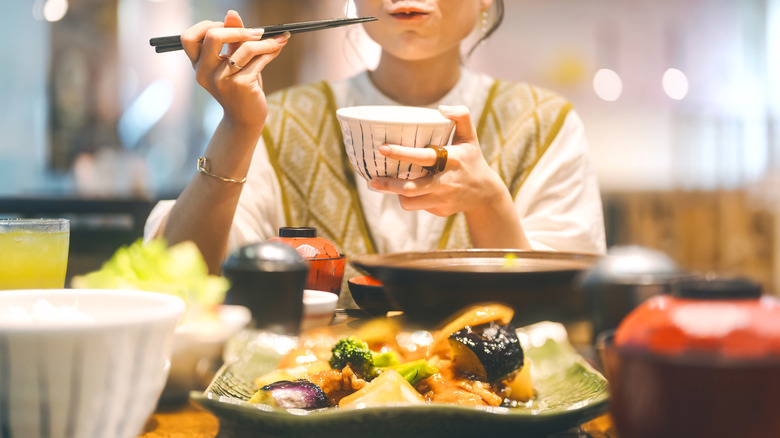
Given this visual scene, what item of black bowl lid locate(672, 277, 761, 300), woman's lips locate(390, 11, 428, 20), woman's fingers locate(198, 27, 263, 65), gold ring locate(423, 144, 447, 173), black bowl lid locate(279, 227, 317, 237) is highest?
woman's lips locate(390, 11, 428, 20)

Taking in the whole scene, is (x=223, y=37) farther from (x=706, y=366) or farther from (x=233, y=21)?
(x=706, y=366)

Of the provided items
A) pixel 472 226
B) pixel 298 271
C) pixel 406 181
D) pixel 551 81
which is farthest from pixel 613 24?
pixel 298 271

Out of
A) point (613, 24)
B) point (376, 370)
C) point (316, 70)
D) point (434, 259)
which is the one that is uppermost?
point (613, 24)

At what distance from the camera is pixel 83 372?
417mm

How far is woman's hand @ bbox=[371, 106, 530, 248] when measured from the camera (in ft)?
2.78

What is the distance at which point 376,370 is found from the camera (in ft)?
2.13

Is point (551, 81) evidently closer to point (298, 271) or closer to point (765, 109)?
point (765, 109)

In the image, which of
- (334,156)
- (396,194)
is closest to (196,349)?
(396,194)

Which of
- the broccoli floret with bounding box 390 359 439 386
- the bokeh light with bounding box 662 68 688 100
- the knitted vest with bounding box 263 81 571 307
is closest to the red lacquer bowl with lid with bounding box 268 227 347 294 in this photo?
the broccoli floret with bounding box 390 359 439 386

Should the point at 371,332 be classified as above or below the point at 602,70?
below

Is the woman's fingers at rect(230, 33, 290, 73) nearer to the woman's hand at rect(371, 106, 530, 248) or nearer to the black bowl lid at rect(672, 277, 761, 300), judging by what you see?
the woman's hand at rect(371, 106, 530, 248)

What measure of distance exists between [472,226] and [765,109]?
16.3 feet

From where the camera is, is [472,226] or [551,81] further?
[551,81]

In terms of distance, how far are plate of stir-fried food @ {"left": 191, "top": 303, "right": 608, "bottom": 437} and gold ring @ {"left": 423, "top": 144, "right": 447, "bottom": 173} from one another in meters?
0.23
